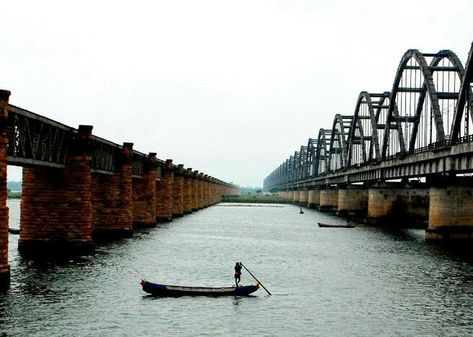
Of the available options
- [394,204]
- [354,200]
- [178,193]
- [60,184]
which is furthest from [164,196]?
[60,184]

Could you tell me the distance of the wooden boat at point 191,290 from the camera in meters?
40.5

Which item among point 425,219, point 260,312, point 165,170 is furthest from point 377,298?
point 425,219

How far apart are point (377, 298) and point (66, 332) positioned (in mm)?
20153

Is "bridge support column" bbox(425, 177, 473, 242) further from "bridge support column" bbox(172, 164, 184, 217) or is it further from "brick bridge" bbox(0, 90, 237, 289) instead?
"bridge support column" bbox(172, 164, 184, 217)

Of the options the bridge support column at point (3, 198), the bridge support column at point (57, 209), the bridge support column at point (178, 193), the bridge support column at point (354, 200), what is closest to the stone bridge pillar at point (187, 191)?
the bridge support column at point (178, 193)

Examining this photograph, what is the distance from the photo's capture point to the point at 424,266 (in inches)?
2315

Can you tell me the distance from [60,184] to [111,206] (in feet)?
66.1

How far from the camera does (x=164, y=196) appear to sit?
12175 cm

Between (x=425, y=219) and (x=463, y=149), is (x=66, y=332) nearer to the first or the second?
(x=463, y=149)

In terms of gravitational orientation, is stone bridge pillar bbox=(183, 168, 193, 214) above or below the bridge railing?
below

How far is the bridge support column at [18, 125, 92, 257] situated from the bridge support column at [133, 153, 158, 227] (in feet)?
137

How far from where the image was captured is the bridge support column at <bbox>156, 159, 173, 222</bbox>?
120000mm

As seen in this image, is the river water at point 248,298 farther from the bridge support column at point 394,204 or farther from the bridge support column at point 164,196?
the bridge support column at point 394,204

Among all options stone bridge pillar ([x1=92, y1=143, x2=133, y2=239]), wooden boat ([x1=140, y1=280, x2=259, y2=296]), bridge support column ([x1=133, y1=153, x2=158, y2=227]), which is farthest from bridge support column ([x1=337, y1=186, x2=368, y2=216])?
wooden boat ([x1=140, y1=280, x2=259, y2=296])
